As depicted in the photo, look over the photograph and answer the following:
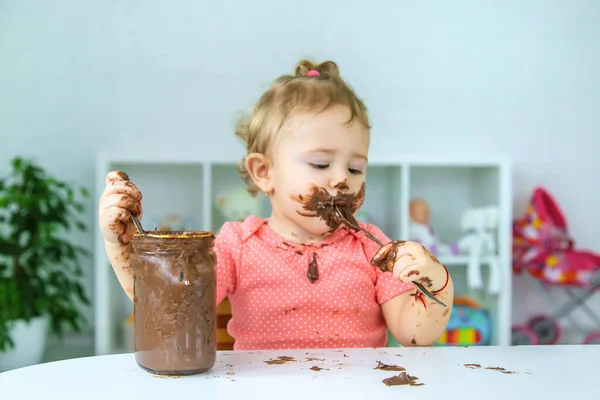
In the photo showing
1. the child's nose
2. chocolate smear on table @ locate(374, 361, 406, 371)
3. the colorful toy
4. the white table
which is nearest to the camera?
the white table

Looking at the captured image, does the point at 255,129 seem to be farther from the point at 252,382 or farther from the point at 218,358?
the point at 252,382

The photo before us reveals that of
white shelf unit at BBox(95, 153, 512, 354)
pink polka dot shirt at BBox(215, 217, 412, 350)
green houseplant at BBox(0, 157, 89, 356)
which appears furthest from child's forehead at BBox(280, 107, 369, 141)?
green houseplant at BBox(0, 157, 89, 356)

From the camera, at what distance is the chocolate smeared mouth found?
1.20 m

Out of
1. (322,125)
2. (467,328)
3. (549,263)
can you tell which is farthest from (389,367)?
(549,263)

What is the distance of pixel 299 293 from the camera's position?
123 cm

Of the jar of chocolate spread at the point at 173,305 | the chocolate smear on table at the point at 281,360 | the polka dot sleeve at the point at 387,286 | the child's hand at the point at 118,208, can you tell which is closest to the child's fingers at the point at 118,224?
the child's hand at the point at 118,208

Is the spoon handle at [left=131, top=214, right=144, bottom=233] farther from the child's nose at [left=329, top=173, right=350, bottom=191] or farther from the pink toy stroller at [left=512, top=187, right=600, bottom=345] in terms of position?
the pink toy stroller at [left=512, top=187, right=600, bottom=345]

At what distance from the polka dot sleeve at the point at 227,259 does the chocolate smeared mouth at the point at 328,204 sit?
0.16 metres

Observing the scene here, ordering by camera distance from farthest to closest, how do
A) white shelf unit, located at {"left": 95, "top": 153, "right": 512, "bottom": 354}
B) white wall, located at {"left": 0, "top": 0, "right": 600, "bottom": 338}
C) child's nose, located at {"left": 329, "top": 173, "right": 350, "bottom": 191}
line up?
white wall, located at {"left": 0, "top": 0, "right": 600, "bottom": 338} < white shelf unit, located at {"left": 95, "top": 153, "right": 512, "bottom": 354} < child's nose, located at {"left": 329, "top": 173, "right": 350, "bottom": 191}

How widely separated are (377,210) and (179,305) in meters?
2.64

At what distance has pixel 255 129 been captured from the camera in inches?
52.8

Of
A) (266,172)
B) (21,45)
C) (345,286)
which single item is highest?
(21,45)

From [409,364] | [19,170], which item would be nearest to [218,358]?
[409,364]

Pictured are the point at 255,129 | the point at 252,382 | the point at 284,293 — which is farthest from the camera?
the point at 255,129
